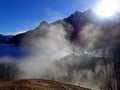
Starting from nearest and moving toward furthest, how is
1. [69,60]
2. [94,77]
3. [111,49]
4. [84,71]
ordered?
[94,77]
[84,71]
[69,60]
[111,49]

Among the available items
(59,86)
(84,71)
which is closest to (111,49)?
(84,71)

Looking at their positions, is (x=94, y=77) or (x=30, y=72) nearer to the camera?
(x=94, y=77)

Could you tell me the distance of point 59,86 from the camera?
106 feet

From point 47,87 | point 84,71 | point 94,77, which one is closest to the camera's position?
point 47,87

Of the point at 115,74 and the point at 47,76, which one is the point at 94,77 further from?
the point at 47,76

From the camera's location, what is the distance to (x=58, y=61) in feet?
540

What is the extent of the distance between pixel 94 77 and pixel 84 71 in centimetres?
1384

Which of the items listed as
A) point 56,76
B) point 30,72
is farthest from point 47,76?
point 30,72

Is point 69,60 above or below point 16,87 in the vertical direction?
above

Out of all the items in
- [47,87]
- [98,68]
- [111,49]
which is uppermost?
[111,49]

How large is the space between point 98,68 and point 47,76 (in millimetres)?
27641

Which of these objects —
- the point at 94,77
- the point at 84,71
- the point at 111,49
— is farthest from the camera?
the point at 111,49

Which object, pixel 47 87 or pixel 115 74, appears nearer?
pixel 47 87

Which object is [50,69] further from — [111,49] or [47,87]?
[47,87]
